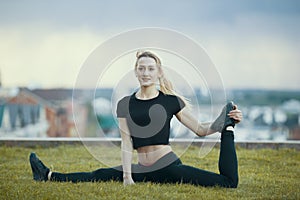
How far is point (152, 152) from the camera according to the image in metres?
3.88

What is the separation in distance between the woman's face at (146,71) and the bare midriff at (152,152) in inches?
16.7

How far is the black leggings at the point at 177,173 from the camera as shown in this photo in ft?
12.5

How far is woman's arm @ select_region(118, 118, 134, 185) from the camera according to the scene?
3.88m

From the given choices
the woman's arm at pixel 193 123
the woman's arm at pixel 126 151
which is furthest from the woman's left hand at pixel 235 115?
the woman's arm at pixel 126 151

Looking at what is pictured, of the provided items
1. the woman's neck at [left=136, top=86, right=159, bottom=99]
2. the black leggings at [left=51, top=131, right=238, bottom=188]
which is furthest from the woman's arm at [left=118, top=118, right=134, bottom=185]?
the woman's neck at [left=136, top=86, right=159, bottom=99]

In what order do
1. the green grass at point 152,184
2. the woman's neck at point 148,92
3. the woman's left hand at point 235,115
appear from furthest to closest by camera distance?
the woman's neck at point 148,92
the woman's left hand at point 235,115
the green grass at point 152,184

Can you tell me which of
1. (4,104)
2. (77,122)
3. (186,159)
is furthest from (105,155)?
(4,104)

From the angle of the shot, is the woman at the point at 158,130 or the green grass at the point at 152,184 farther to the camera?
the woman at the point at 158,130

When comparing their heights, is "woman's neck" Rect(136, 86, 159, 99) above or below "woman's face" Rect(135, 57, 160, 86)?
below

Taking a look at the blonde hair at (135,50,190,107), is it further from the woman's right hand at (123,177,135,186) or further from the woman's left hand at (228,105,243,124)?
the woman's right hand at (123,177,135,186)

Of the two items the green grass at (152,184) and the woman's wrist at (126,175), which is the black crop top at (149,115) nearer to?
the woman's wrist at (126,175)

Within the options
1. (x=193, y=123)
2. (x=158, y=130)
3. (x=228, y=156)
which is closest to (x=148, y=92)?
(x=158, y=130)

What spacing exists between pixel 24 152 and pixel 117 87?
93.0 inches

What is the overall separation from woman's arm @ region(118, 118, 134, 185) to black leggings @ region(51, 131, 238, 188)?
108 millimetres
